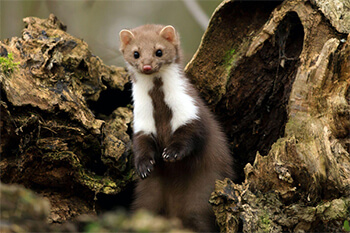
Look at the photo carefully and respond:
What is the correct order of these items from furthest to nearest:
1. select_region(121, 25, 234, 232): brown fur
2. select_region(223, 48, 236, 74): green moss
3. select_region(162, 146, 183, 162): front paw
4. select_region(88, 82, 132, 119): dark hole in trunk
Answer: select_region(88, 82, 132, 119): dark hole in trunk
select_region(223, 48, 236, 74): green moss
select_region(121, 25, 234, 232): brown fur
select_region(162, 146, 183, 162): front paw

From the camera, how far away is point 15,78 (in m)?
3.27

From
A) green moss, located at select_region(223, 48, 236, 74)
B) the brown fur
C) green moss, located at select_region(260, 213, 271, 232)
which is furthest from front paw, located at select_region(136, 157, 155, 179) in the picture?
green moss, located at select_region(223, 48, 236, 74)

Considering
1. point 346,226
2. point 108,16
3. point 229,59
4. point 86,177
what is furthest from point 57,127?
point 108,16

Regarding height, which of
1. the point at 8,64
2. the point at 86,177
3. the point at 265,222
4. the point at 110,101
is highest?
the point at 8,64

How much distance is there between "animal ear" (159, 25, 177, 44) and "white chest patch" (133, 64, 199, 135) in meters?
0.26

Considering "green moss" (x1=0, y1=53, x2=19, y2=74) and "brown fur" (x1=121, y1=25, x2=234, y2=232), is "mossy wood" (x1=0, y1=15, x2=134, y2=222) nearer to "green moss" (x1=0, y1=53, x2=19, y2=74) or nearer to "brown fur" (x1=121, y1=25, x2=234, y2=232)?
"green moss" (x1=0, y1=53, x2=19, y2=74)

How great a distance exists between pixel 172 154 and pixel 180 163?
29 cm

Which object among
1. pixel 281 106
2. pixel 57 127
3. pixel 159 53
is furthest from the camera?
pixel 281 106

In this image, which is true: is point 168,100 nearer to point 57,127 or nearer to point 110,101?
point 57,127

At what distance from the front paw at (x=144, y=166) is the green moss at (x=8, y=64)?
1281 mm

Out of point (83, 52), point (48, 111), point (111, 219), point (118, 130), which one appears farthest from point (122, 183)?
point (111, 219)

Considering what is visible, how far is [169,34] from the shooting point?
12.6ft

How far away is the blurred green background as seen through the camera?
245 inches

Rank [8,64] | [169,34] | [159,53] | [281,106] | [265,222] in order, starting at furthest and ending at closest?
[281,106]
[169,34]
[159,53]
[8,64]
[265,222]
